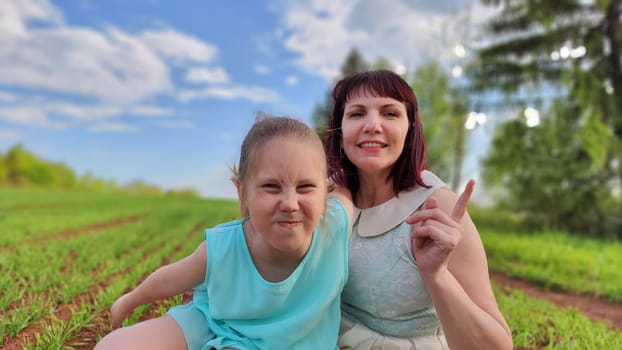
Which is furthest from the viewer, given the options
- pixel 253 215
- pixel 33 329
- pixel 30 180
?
pixel 30 180

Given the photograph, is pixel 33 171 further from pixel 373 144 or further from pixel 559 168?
pixel 373 144

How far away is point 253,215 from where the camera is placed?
5.16 ft

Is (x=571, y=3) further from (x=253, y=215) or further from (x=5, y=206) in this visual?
(x=5, y=206)

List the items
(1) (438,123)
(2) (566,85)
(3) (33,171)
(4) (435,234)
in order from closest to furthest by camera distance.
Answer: (4) (435,234), (2) (566,85), (1) (438,123), (3) (33,171)

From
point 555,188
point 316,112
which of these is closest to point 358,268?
point 555,188

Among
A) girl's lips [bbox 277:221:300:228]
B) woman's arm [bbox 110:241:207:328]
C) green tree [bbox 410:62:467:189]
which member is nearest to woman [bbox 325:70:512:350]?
girl's lips [bbox 277:221:300:228]

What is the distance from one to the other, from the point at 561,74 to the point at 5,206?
43.9 ft

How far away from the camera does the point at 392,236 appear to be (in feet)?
6.08

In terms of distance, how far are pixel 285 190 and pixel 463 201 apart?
59 cm

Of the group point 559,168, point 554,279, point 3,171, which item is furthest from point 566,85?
point 3,171

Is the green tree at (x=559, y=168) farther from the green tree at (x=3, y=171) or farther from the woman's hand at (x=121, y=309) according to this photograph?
the green tree at (x=3, y=171)

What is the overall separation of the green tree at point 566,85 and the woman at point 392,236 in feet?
29.7

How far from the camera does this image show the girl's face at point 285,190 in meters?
1.53

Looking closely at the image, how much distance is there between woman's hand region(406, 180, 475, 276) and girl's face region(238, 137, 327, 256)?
34cm
